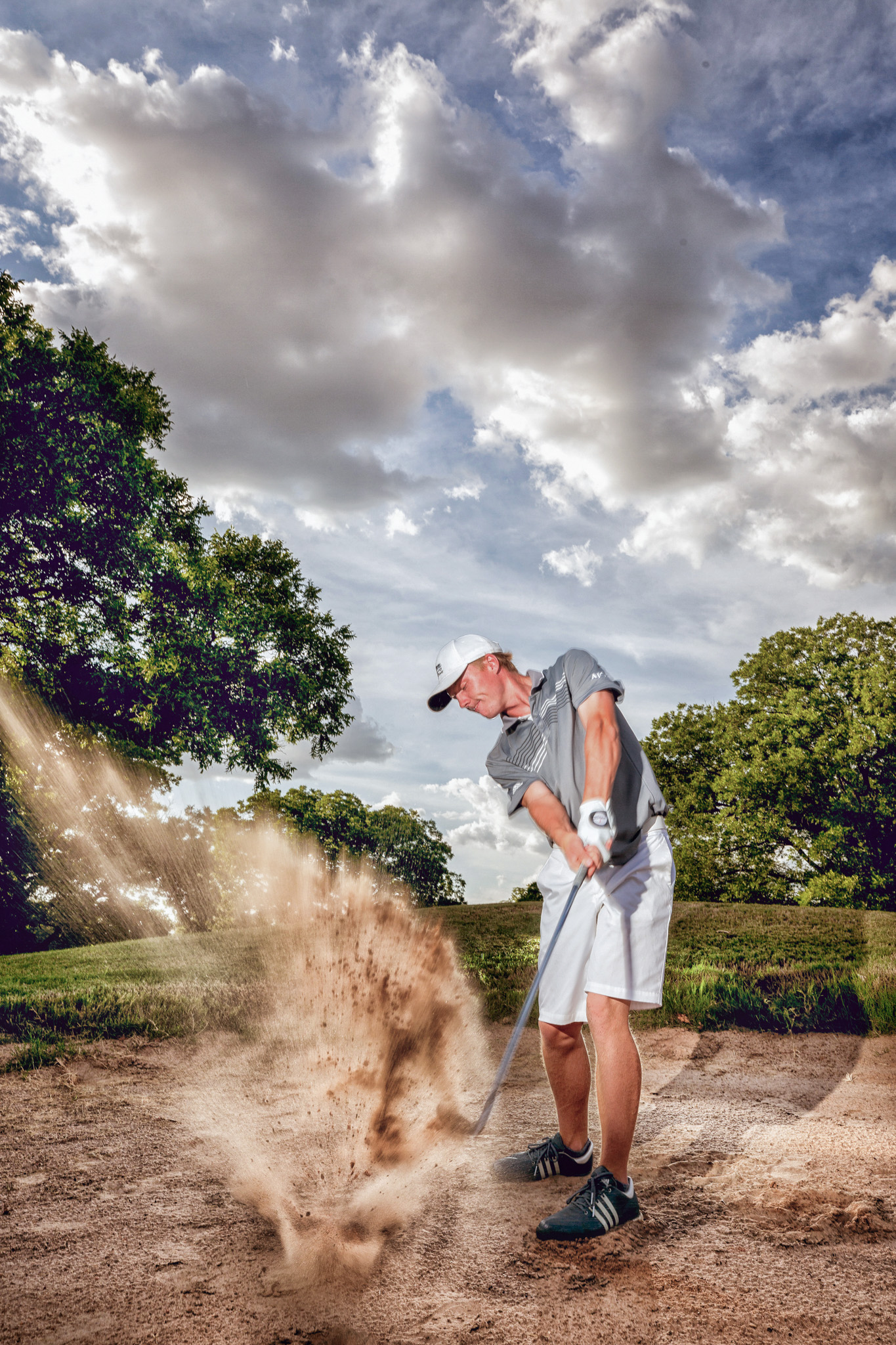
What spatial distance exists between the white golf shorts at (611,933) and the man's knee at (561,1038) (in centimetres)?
5

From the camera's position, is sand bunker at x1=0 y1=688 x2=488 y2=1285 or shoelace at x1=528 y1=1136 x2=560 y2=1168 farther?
shoelace at x1=528 y1=1136 x2=560 y2=1168

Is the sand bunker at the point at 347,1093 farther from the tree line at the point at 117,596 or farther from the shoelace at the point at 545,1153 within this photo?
the tree line at the point at 117,596

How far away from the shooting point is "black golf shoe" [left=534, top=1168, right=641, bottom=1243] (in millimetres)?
2881

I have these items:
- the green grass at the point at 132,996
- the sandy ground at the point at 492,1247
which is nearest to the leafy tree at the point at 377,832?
the green grass at the point at 132,996

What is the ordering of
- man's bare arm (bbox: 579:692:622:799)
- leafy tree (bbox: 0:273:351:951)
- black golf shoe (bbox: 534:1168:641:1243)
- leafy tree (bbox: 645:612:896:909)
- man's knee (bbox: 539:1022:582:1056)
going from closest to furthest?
black golf shoe (bbox: 534:1168:641:1243) → man's bare arm (bbox: 579:692:622:799) → man's knee (bbox: 539:1022:582:1056) → leafy tree (bbox: 0:273:351:951) → leafy tree (bbox: 645:612:896:909)

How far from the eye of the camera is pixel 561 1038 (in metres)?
3.37

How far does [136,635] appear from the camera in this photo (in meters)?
17.8

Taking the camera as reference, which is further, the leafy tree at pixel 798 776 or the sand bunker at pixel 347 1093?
the leafy tree at pixel 798 776

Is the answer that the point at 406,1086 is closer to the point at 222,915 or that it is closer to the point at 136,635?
the point at 136,635

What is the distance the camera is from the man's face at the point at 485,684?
12.1 ft

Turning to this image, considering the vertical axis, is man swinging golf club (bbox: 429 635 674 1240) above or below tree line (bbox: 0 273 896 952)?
below

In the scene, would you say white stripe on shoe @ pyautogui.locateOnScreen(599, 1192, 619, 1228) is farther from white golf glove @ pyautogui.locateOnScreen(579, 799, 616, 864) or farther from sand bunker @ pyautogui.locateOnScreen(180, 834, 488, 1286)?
white golf glove @ pyautogui.locateOnScreen(579, 799, 616, 864)

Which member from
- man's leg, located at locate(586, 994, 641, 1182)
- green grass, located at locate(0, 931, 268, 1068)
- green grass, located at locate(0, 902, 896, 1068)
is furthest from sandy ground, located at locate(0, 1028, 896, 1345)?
green grass, located at locate(0, 902, 896, 1068)

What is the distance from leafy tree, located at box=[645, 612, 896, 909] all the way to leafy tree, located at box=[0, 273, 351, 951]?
1328 cm
